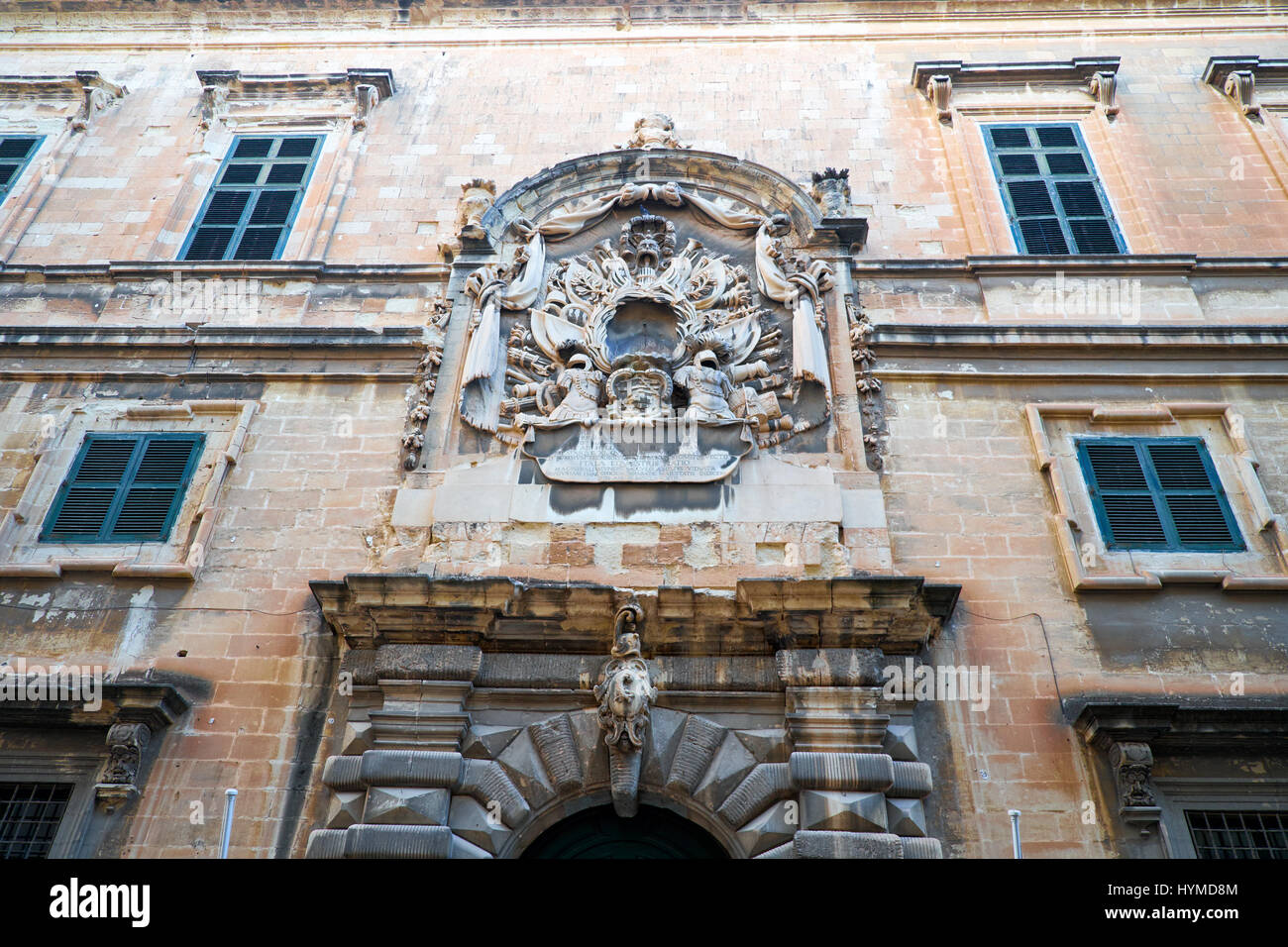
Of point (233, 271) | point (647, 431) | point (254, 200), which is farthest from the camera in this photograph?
point (254, 200)

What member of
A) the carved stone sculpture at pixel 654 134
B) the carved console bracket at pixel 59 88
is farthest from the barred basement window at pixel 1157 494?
the carved console bracket at pixel 59 88

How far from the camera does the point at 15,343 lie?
9672 mm

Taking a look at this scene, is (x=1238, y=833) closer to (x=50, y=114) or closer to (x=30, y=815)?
(x=30, y=815)

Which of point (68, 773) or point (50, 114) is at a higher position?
point (50, 114)

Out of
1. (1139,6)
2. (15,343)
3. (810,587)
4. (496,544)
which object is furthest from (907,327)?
(15,343)

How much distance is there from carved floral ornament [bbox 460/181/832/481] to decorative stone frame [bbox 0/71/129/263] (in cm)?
581

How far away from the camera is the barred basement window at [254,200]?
10.9m

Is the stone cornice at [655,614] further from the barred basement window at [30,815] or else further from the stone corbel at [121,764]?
the barred basement window at [30,815]

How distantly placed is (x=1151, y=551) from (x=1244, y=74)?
688 cm

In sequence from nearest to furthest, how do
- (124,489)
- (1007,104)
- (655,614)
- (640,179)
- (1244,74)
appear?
(655,614)
(124,489)
(640,179)
(1244,74)
(1007,104)

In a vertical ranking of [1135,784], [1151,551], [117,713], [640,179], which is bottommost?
[1135,784]

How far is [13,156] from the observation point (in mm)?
11883

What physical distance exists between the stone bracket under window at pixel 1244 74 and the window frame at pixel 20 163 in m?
14.0

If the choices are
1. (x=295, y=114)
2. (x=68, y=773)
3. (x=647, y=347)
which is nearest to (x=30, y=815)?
(x=68, y=773)
